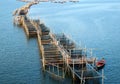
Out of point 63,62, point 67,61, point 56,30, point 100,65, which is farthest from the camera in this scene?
point 56,30

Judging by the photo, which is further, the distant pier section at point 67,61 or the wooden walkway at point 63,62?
the wooden walkway at point 63,62

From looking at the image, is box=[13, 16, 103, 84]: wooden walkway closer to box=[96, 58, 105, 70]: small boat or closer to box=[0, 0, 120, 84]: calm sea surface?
box=[96, 58, 105, 70]: small boat

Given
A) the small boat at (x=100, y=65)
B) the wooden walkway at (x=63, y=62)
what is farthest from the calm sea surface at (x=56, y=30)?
the wooden walkway at (x=63, y=62)

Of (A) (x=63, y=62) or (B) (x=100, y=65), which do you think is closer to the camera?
(B) (x=100, y=65)

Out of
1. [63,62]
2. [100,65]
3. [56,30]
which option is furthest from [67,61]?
[56,30]

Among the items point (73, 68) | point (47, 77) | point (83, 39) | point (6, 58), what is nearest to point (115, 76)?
point (73, 68)

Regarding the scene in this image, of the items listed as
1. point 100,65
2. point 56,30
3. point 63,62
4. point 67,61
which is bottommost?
point 100,65

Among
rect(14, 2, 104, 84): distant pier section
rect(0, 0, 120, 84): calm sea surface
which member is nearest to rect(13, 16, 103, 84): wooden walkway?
rect(14, 2, 104, 84): distant pier section

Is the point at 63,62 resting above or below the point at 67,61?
below

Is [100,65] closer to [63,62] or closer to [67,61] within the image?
[67,61]

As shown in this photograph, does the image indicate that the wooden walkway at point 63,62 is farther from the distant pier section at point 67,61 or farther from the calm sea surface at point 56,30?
the calm sea surface at point 56,30

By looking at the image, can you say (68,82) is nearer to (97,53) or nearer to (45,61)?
(45,61)
